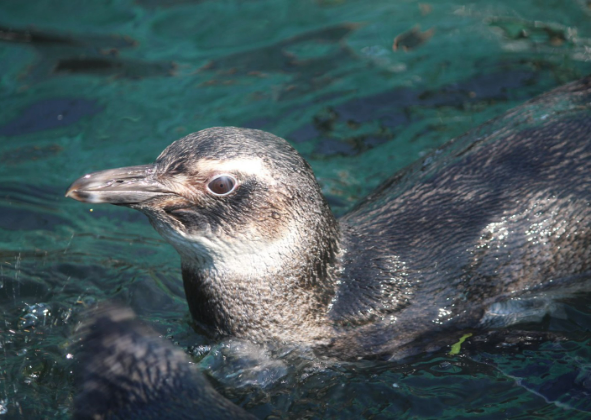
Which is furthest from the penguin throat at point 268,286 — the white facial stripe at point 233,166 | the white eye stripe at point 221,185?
the white facial stripe at point 233,166

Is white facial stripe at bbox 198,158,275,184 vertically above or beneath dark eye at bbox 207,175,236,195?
above

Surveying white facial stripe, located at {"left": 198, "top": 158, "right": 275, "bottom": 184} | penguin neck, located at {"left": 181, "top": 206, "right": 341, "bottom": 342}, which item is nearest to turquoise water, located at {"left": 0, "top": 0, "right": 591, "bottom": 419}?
penguin neck, located at {"left": 181, "top": 206, "right": 341, "bottom": 342}

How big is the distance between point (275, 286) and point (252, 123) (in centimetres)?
375

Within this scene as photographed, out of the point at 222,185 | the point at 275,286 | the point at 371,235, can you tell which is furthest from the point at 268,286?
the point at 371,235

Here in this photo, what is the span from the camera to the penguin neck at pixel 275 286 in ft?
18.5

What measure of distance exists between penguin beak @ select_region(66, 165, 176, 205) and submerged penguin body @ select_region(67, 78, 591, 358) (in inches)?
0.4

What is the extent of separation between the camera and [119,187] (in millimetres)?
5332

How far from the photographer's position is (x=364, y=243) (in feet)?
19.9

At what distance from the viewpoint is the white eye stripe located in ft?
17.7

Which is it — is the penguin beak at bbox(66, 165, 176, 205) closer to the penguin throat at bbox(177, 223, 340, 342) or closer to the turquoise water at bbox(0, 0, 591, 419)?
the penguin throat at bbox(177, 223, 340, 342)

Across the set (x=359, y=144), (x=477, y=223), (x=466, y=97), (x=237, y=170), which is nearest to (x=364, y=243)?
(x=477, y=223)

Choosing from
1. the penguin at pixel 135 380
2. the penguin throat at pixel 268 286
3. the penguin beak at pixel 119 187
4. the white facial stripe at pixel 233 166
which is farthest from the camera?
the penguin throat at pixel 268 286

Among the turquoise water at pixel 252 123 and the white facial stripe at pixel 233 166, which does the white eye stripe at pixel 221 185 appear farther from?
the turquoise water at pixel 252 123

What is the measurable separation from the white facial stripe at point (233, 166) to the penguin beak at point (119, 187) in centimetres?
31
